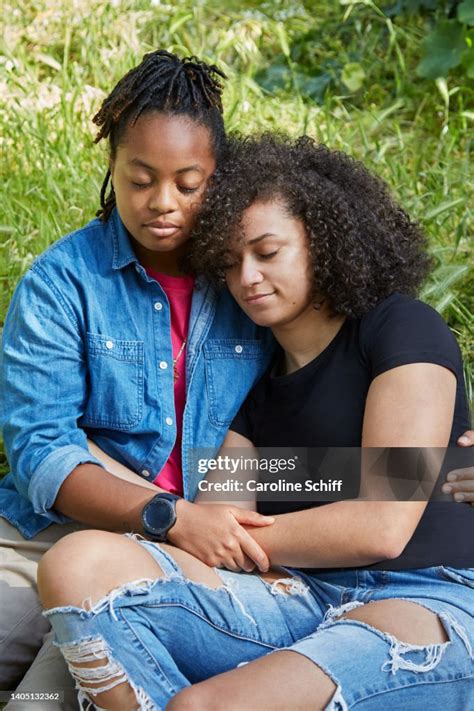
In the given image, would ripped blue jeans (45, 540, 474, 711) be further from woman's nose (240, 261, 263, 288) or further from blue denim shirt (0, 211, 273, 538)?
woman's nose (240, 261, 263, 288)

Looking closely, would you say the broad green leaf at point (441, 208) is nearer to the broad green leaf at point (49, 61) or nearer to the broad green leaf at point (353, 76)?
the broad green leaf at point (353, 76)

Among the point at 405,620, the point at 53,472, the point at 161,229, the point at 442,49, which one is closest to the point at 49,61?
the point at 442,49

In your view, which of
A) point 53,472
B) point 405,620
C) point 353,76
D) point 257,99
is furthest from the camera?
point 353,76

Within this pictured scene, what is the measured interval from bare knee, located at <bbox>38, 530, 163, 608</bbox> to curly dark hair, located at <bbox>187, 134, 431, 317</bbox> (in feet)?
2.63

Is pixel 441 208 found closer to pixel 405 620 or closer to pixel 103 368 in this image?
pixel 103 368

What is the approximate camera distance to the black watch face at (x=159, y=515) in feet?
8.93

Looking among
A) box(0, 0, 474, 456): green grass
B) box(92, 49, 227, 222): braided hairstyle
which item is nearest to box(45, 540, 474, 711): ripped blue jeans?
box(92, 49, 227, 222): braided hairstyle

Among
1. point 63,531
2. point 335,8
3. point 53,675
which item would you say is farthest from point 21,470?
point 335,8

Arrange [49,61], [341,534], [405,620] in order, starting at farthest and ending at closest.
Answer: [49,61] < [341,534] < [405,620]

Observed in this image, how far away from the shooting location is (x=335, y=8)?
6.68m

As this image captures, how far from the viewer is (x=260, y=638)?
2629 mm

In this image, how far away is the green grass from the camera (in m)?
4.71

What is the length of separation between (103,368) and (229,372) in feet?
1.15

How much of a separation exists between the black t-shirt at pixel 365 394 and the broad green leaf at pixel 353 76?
134 inches
